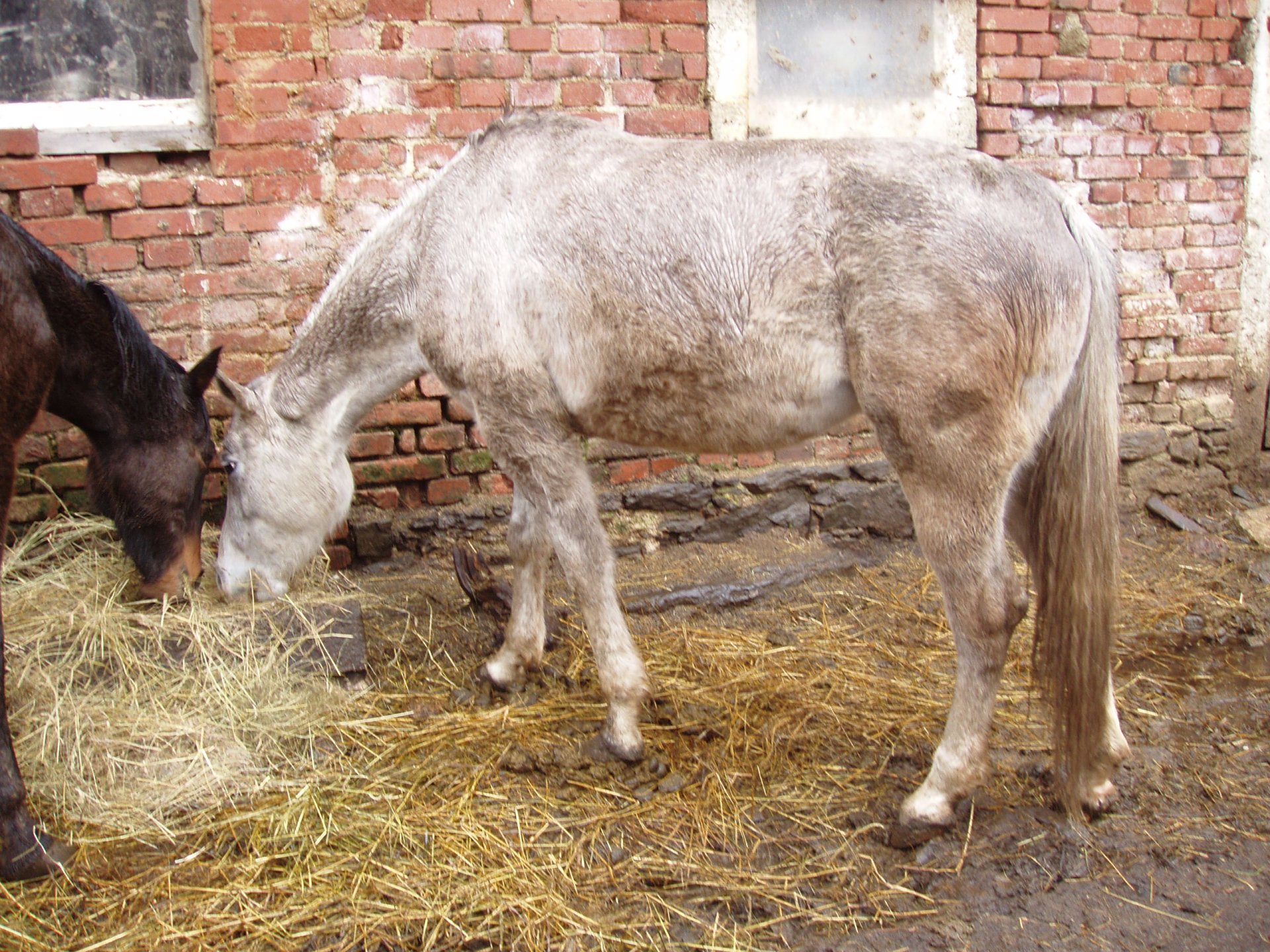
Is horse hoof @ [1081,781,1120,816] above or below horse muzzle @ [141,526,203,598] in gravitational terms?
below

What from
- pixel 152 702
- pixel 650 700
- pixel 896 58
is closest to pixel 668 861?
pixel 650 700

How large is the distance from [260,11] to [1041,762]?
4.10m

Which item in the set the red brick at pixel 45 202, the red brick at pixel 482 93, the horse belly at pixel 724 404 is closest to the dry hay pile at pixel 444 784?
the horse belly at pixel 724 404

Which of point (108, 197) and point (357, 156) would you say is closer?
point (108, 197)

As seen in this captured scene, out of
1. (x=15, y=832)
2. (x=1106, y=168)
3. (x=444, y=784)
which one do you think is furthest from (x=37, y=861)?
(x=1106, y=168)

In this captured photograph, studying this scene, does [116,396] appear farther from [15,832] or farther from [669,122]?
[669,122]

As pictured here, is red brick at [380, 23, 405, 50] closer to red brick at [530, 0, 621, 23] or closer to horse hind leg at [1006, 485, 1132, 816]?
red brick at [530, 0, 621, 23]

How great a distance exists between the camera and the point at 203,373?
12.2 ft

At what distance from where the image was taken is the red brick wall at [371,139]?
427 centimetres

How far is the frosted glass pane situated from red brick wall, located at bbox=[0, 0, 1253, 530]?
33 centimetres

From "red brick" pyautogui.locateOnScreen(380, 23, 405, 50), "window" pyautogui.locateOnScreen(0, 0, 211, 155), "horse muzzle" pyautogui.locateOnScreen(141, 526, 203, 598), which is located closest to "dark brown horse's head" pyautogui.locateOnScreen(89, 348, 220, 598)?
"horse muzzle" pyautogui.locateOnScreen(141, 526, 203, 598)

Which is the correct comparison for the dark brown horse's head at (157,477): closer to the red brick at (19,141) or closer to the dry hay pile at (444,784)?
the dry hay pile at (444,784)

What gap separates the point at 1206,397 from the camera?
19.2 ft

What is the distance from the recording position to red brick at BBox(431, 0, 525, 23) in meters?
4.43
